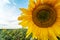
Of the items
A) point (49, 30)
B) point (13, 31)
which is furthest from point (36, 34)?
point (13, 31)

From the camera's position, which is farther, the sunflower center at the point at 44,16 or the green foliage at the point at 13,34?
the green foliage at the point at 13,34

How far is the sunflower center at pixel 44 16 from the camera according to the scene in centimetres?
56

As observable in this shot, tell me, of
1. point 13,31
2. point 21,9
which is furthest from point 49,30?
point 13,31

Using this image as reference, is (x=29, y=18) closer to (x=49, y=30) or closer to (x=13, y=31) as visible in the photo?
(x=49, y=30)

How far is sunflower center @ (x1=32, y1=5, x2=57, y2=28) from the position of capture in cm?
56

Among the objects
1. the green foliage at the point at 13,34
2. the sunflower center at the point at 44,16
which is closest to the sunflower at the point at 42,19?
the sunflower center at the point at 44,16

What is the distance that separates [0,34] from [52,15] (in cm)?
49

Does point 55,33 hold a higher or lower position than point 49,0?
lower

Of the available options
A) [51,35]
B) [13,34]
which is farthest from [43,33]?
[13,34]

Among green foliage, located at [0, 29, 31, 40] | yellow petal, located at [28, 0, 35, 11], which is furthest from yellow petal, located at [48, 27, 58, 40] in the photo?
green foliage, located at [0, 29, 31, 40]

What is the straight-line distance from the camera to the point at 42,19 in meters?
0.56

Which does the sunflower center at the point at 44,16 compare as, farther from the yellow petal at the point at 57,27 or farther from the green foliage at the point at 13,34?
the green foliage at the point at 13,34

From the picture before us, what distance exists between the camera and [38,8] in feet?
1.88

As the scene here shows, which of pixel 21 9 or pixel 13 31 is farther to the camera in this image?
pixel 13 31
